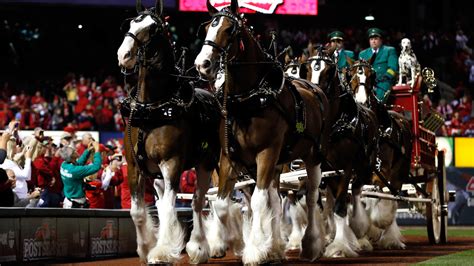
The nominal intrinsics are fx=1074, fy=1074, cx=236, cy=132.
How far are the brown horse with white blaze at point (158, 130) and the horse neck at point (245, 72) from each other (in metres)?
0.67

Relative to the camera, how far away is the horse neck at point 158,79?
11.9 meters

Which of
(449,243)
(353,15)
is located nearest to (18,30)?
(353,15)

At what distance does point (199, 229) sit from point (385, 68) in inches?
279

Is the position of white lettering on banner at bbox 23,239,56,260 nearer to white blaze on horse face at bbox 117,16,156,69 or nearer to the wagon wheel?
white blaze on horse face at bbox 117,16,156,69

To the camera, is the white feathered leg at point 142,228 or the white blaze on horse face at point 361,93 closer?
the white feathered leg at point 142,228

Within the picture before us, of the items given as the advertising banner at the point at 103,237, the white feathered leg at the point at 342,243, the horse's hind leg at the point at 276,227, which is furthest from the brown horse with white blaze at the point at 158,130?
the advertising banner at the point at 103,237

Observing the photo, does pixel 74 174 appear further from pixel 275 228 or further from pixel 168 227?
pixel 275 228

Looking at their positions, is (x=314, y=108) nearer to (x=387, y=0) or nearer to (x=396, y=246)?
(x=396, y=246)

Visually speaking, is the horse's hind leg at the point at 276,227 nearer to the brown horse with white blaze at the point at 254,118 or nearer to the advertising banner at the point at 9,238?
the brown horse with white blaze at the point at 254,118

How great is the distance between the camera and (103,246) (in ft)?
49.6

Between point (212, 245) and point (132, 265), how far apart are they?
1122 millimetres

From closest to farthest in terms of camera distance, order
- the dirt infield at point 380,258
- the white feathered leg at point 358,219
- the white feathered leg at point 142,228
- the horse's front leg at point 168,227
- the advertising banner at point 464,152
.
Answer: the horse's front leg at point 168,227 → the white feathered leg at point 142,228 → the dirt infield at point 380,258 → the white feathered leg at point 358,219 → the advertising banner at point 464,152

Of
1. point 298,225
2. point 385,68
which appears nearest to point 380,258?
point 298,225

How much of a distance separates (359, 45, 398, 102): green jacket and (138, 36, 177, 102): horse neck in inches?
277
